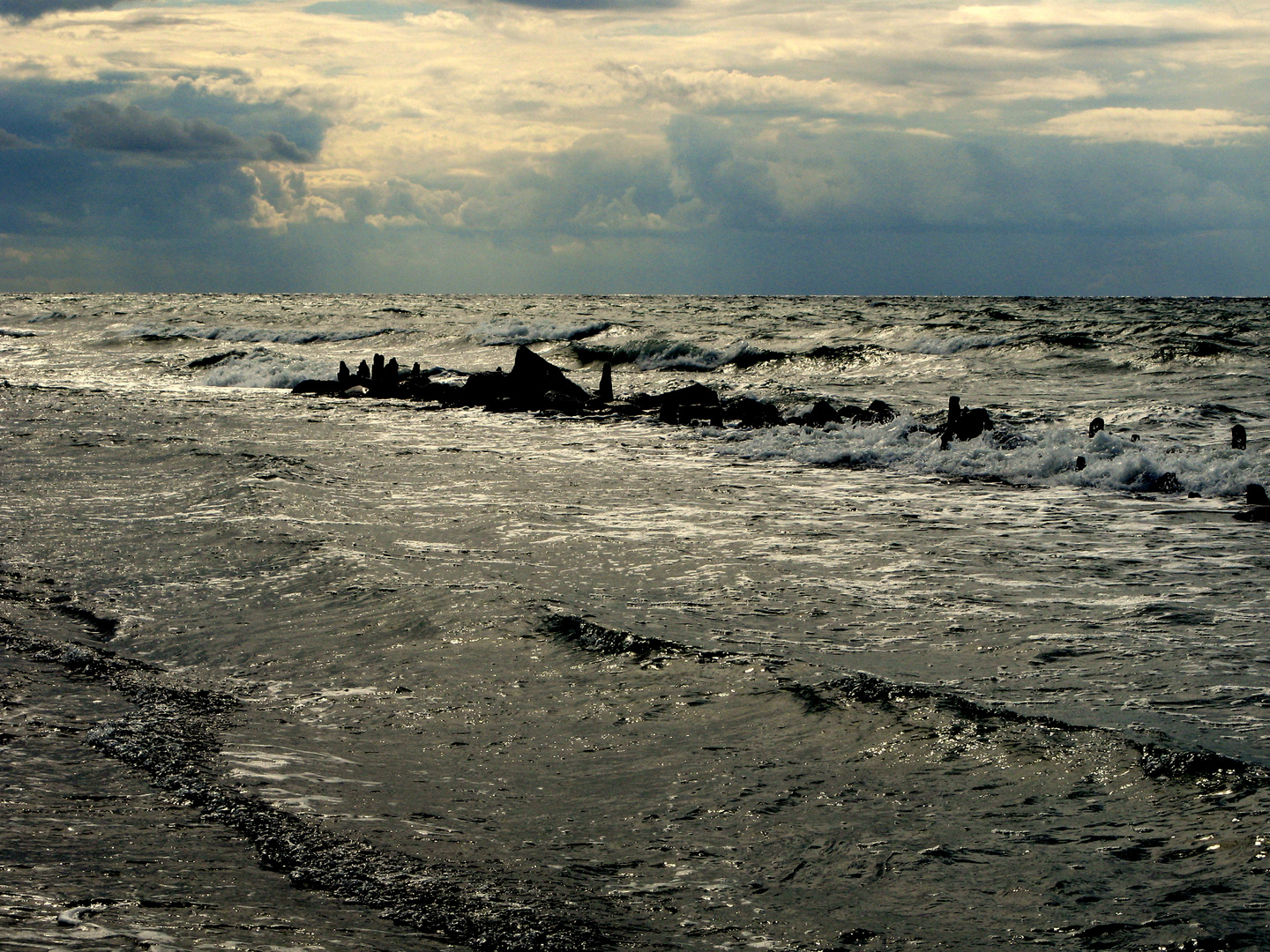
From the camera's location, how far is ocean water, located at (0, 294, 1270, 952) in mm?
3789

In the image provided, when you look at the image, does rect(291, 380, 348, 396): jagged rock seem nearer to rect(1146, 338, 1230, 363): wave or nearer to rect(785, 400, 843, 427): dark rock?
rect(785, 400, 843, 427): dark rock

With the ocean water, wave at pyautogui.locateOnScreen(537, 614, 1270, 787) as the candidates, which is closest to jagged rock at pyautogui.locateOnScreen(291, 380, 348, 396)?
the ocean water

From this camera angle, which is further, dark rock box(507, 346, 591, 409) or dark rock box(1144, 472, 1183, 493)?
dark rock box(507, 346, 591, 409)

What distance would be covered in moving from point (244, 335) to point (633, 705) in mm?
52336

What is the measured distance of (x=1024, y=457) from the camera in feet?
48.1

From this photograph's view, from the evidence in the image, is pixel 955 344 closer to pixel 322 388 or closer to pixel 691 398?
pixel 691 398

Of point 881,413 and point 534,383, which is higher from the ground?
point 534,383

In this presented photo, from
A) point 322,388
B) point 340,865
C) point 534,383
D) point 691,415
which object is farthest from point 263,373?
point 340,865

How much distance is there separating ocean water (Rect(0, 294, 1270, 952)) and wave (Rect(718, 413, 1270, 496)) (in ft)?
0.32

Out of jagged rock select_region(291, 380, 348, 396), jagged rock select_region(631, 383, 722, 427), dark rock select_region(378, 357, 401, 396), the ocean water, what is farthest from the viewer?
jagged rock select_region(291, 380, 348, 396)

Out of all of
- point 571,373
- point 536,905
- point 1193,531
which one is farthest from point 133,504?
point 571,373

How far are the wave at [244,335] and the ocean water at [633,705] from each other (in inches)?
1519

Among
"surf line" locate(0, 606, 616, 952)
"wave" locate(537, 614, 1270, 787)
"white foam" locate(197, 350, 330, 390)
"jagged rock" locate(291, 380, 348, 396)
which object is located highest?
"white foam" locate(197, 350, 330, 390)

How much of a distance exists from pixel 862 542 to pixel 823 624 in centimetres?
298
